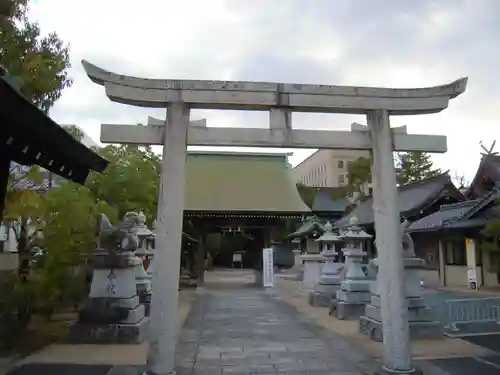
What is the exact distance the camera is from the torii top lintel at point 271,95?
20.2 ft

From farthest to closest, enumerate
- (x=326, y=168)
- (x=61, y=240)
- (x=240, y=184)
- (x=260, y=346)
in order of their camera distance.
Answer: (x=326, y=168) < (x=240, y=184) < (x=61, y=240) < (x=260, y=346)

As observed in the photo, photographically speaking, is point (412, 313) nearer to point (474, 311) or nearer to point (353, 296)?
point (474, 311)

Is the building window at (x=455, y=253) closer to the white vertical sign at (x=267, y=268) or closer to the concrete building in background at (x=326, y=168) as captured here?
the white vertical sign at (x=267, y=268)

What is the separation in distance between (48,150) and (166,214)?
1.63m

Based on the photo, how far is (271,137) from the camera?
6.43m

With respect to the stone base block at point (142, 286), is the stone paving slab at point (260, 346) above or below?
below

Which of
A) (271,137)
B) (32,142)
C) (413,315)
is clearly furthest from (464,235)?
(32,142)

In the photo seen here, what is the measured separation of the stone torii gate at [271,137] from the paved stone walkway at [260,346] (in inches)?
58.0

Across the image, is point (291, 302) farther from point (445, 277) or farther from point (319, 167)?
point (319, 167)

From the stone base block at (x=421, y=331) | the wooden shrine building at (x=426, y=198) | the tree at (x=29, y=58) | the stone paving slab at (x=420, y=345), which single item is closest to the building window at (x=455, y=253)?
the wooden shrine building at (x=426, y=198)

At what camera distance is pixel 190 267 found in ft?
105

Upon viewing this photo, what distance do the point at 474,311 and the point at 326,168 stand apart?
54239 mm

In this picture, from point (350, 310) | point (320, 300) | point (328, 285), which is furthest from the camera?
point (328, 285)

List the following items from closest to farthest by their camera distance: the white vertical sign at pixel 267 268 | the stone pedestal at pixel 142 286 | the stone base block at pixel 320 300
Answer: the stone pedestal at pixel 142 286
the stone base block at pixel 320 300
the white vertical sign at pixel 267 268
